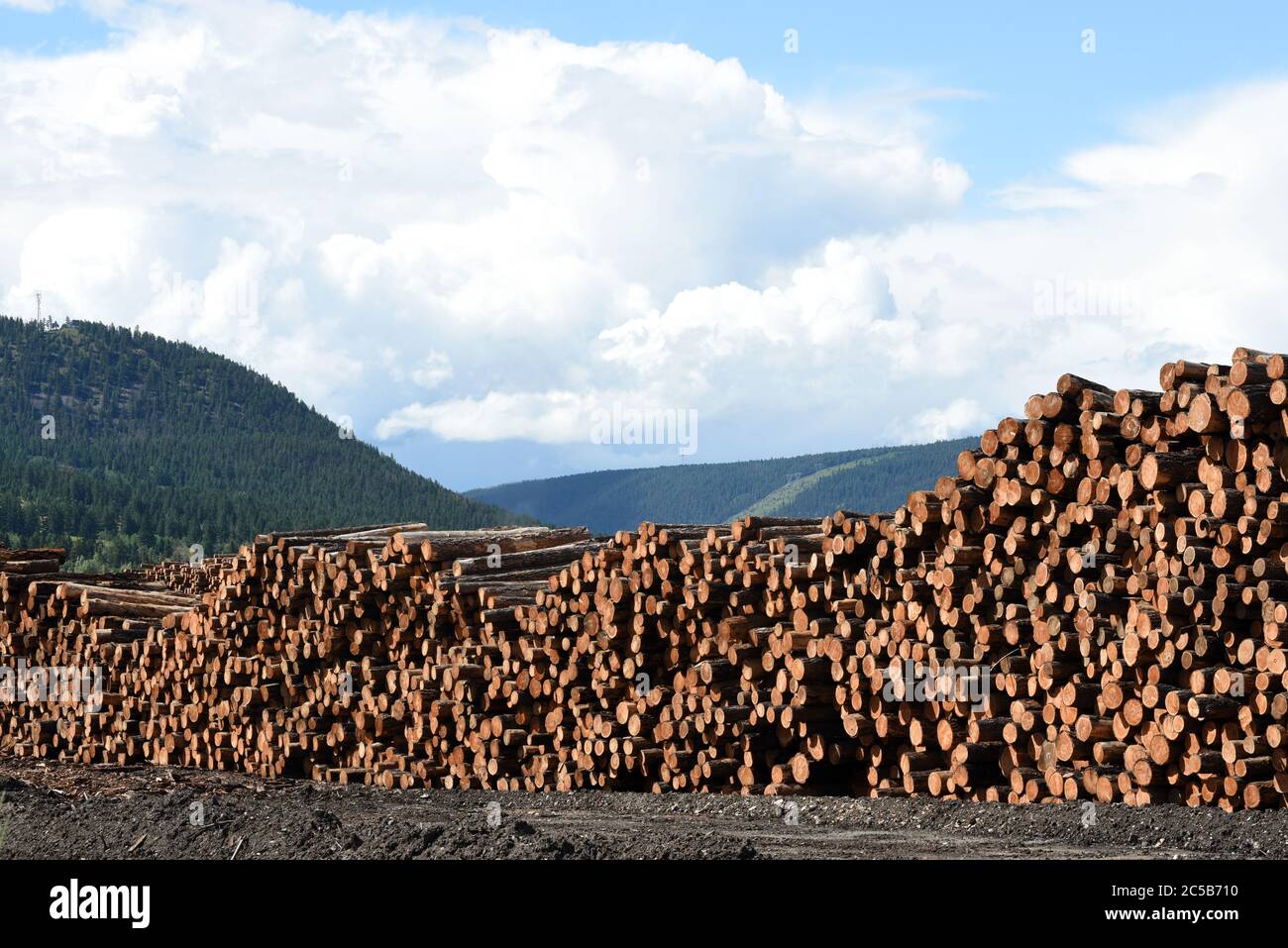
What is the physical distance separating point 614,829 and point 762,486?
137351mm

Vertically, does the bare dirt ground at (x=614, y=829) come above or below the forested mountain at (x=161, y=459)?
below

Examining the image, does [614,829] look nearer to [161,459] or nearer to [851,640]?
[851,640]

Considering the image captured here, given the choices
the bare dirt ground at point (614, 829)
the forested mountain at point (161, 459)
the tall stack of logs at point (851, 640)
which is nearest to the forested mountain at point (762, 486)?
the forested mountain at point (161, 459)

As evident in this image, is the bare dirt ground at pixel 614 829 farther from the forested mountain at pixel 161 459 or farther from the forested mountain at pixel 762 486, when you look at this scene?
the forested mountain at pixel 762 486

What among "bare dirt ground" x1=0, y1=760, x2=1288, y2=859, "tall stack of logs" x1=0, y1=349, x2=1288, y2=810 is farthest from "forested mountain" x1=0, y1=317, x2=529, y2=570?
"bare dirt ground" x1=0, y1=760, x2=1288, y2=859

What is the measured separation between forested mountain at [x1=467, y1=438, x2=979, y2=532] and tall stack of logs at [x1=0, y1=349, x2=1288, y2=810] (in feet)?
367

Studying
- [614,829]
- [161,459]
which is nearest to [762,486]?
[161,459]

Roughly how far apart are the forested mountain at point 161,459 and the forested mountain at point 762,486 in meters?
33.1

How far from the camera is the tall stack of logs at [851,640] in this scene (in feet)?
30.3

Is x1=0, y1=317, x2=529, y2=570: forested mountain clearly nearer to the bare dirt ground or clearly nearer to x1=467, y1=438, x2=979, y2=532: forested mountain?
x1=467, y1=438, x2=979, y2=532: forested mountain

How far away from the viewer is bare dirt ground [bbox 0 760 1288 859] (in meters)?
7.02

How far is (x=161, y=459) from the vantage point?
10850 centimetres

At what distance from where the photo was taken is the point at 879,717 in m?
10.6
